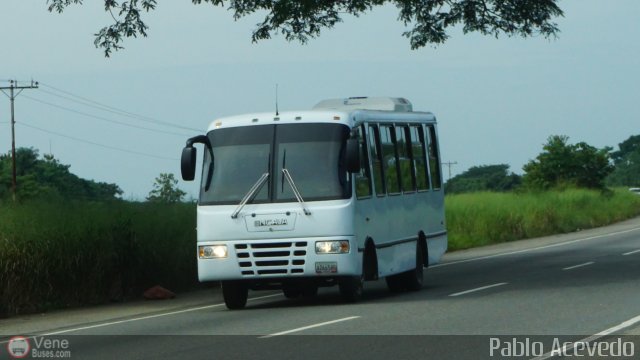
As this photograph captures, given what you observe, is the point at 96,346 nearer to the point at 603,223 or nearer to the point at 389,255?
the point at 389,255

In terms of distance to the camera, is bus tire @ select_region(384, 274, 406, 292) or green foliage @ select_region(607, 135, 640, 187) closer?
bus tire @ select_region(384, 274, 406, 292)

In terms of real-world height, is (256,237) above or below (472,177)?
below

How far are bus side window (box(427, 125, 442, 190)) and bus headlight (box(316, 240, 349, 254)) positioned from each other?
5.60m

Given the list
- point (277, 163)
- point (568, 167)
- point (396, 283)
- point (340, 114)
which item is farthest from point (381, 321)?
point (568, 167)

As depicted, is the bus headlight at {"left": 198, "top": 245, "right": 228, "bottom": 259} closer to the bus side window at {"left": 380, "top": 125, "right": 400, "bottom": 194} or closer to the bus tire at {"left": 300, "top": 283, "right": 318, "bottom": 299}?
the bus tire at {"left": 300, "top": 283, "right": 318, "bottom": 299}

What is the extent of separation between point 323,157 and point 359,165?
0.58 metres

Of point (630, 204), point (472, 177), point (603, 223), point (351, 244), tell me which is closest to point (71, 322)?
point (351, 244)

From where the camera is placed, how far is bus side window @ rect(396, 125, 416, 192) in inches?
841

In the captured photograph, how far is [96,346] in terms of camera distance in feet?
46.5

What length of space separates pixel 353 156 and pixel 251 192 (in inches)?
59.3

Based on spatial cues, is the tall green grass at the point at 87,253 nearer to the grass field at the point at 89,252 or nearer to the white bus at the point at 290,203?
the grass field at the point at 89,252

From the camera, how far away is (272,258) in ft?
59.4

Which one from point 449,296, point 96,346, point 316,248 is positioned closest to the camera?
point 96,346

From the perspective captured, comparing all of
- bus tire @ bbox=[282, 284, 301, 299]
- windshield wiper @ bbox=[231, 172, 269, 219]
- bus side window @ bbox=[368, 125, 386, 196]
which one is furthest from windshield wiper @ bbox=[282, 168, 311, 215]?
bus tire @ bbox=[282, 284, 301, 299]
